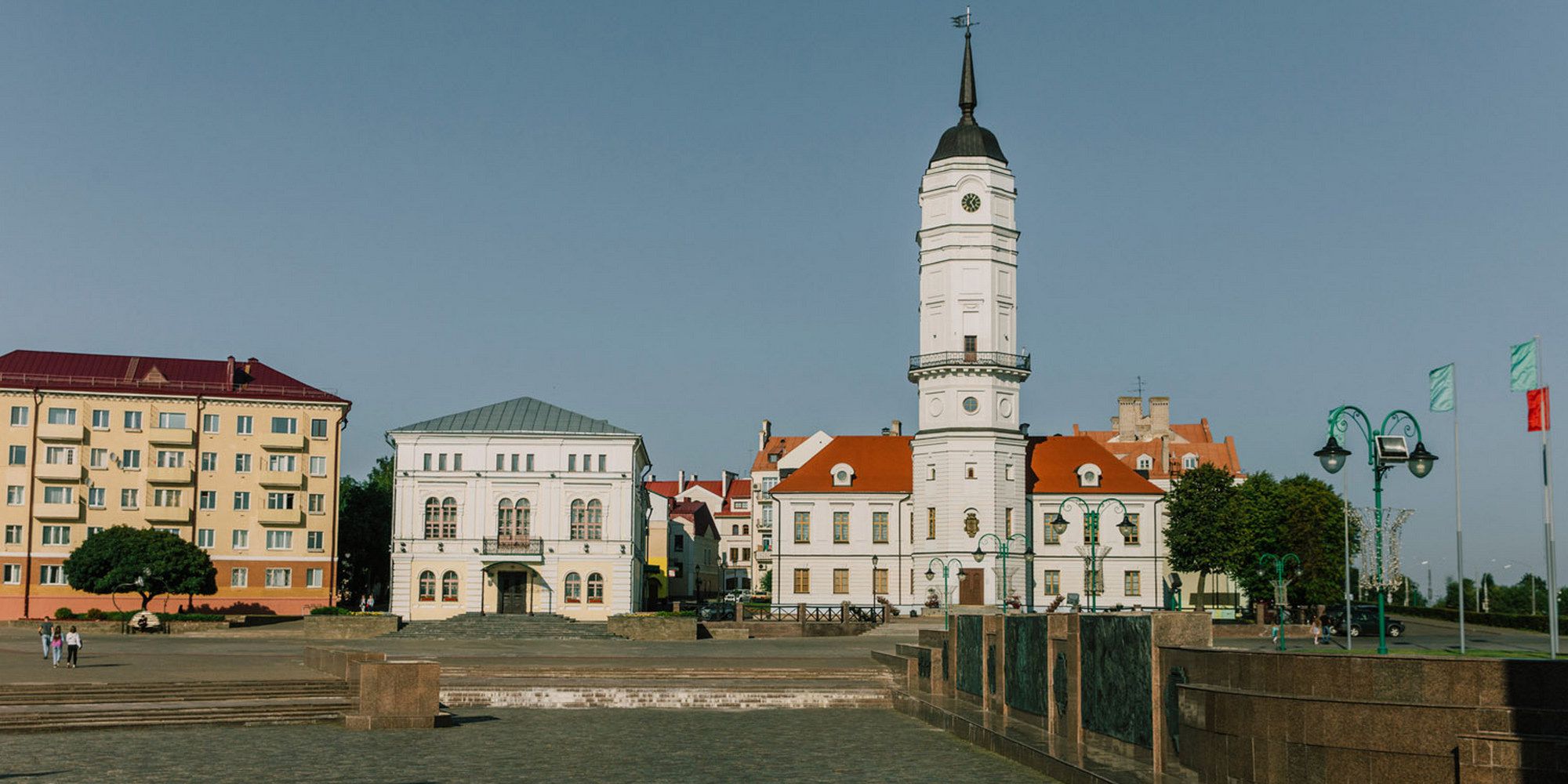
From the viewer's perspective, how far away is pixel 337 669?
33469mm

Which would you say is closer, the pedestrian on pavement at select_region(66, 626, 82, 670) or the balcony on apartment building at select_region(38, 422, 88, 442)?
the pedestrian on pavement at select_region(66, 626, 82, 670)

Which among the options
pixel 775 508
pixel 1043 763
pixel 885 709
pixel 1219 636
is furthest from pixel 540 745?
pixel 775 508

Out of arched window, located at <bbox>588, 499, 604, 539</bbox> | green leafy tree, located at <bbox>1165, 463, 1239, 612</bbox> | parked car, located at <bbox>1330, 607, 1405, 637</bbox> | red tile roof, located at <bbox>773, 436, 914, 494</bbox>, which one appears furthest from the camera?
red tile roof, located at <bbox>773, 436, 914, 494</bbox>

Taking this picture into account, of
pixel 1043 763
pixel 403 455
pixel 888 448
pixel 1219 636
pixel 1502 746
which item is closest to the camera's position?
pixel 1502 746

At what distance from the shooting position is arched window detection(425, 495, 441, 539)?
7419 centimetres

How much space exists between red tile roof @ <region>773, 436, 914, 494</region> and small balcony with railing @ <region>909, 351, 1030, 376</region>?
6.94m

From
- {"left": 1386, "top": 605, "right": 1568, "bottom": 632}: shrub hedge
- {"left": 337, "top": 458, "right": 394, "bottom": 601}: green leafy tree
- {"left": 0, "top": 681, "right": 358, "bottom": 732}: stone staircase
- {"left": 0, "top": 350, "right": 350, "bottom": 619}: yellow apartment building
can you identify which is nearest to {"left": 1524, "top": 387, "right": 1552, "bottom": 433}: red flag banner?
{"left": 0, "top": 681, "right": 358, "bottom": 732}: stone staircase

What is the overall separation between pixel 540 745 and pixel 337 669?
10.3m

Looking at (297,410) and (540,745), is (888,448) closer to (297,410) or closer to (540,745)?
(297,410)

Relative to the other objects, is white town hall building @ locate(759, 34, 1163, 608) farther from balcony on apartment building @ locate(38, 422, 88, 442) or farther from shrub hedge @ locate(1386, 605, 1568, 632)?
balcony on apartment building @ locate(38, 422, 88, 442)

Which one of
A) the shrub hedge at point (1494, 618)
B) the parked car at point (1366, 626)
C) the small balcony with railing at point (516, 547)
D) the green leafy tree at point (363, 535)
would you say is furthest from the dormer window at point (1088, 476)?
the green leafy tree at point (363, 535)

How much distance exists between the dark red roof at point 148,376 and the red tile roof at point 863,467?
2658 cm

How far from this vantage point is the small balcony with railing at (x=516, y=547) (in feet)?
242

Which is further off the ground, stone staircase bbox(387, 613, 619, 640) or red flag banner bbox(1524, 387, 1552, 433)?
red flag banner bbox(1524, 387, 1552, 433)
